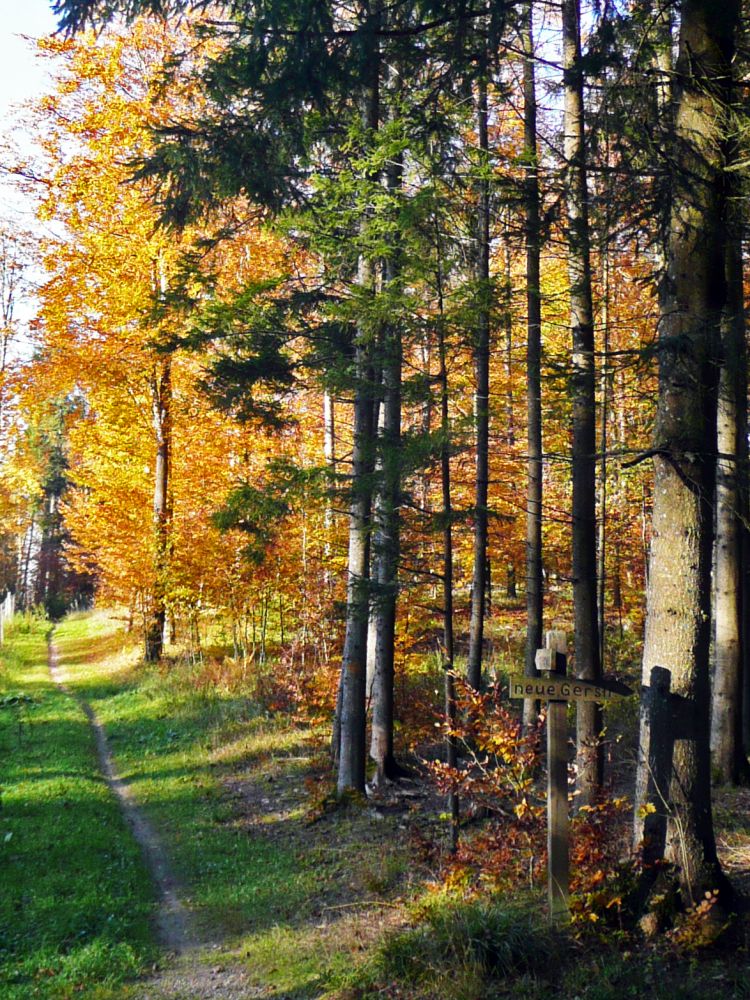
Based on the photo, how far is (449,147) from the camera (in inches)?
373

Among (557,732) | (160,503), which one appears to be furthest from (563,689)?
(160,503)

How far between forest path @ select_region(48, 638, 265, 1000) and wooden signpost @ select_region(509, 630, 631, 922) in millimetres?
2348

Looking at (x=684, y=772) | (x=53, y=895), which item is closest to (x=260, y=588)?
(x=53, y=895)

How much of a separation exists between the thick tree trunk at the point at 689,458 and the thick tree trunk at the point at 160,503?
15015mm

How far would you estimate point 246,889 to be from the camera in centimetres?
882

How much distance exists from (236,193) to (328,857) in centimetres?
744

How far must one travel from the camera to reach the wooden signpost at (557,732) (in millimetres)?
6164

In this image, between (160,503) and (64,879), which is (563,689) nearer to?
(64,879)

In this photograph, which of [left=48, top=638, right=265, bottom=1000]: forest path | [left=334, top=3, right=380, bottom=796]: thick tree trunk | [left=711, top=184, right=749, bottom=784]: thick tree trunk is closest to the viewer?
[left=48, top=638, right=265, bottom=1000]: forest path

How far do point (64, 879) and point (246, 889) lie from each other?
1.78 metres

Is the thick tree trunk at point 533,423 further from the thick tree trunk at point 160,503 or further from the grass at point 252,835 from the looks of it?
the thick tree trunk at point 160,503

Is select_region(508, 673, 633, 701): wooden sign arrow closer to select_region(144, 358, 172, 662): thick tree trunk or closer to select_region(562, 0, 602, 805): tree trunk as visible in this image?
select_region(562, 0, 602, 805): tree trunk

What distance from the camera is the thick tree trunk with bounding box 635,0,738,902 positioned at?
19.8ft

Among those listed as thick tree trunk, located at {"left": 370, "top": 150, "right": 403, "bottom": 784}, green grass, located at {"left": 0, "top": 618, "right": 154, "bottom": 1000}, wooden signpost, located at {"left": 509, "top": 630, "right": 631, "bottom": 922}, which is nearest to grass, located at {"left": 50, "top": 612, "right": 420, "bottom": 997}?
green grass, located at {"left": 0, "top": 618, "right": 154, "bottom": 1000}
